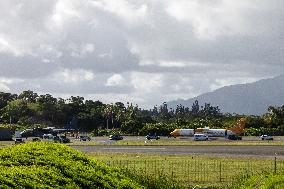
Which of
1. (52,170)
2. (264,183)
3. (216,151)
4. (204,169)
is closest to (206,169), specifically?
(204,169)

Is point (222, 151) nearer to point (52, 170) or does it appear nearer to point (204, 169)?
point (204, 169)

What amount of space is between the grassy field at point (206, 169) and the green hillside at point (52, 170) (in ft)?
31.6

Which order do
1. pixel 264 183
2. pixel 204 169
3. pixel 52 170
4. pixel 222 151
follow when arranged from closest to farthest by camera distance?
pixel 52 170 < pixel 264 183 < pixel 204 169 < pixel 222 151

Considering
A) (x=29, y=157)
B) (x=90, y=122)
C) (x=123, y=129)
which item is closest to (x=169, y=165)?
(x=29, y=157)

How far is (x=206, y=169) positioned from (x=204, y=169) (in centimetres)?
28

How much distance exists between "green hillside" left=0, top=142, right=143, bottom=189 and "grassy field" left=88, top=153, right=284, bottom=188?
9.65 m

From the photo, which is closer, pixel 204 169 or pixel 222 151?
pixel 204 169

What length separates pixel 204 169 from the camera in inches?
1954

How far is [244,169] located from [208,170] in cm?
335

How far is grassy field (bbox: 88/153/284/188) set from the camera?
1629 inches

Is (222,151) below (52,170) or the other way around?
below

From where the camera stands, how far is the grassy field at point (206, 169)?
41.4m

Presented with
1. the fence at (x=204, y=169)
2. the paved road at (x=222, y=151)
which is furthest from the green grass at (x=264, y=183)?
the paved road at (x=222, y=151)

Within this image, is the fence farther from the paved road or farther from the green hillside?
the green hillside
